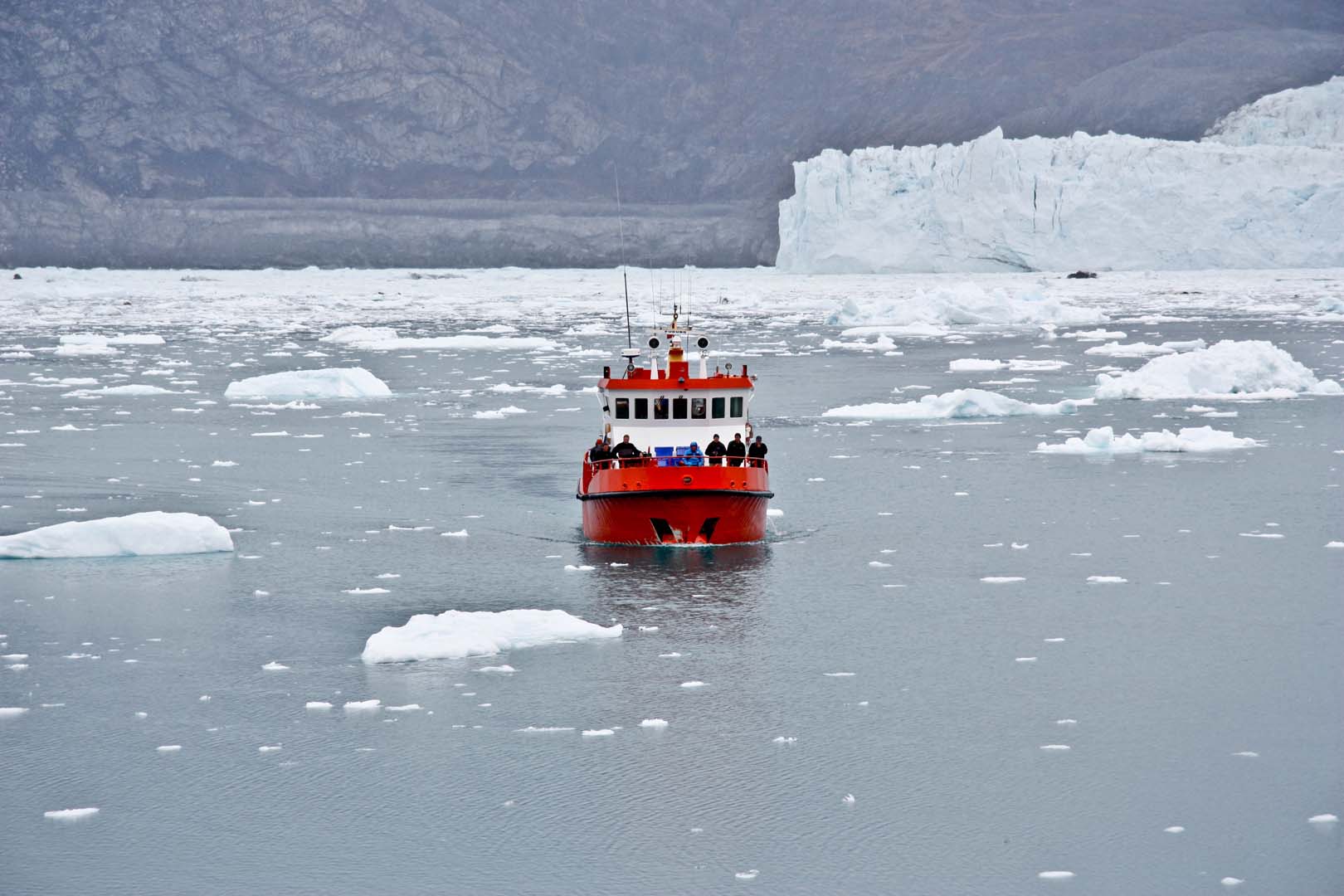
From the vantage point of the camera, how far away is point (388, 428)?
29.7 meters

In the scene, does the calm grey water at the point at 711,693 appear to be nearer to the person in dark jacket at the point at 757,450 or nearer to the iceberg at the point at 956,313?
the person in dark jacket at the point at 757,450

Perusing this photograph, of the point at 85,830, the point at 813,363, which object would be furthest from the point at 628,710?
the point at 813,363

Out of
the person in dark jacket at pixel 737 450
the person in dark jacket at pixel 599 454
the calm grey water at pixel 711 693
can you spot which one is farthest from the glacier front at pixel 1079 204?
the person in dark jacket at pixel 599 454

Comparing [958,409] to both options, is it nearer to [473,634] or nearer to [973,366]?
[973,366]

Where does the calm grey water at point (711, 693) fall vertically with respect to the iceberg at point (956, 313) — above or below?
below

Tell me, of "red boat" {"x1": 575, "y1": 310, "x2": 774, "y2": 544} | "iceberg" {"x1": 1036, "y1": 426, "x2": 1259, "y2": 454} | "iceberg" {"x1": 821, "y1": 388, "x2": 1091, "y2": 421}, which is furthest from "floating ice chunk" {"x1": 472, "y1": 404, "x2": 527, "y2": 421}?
"red boat" {"x1": 575, "y1": 310, "x2": 774, "y2": 544}

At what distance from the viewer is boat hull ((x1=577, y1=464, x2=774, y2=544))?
18.4m

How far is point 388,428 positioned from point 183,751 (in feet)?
62.2

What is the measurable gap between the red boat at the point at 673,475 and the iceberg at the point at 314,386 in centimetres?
1611

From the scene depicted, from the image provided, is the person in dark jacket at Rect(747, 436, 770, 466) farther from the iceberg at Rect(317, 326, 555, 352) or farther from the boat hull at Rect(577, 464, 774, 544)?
the iceberg at Rect(317, 326, 555, 352)

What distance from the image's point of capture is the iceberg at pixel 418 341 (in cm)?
5122

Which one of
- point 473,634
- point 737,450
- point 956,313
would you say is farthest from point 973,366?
point 473,634

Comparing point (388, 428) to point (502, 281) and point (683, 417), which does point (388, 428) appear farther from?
point (502, 281)

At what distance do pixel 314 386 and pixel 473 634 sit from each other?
22.4m
